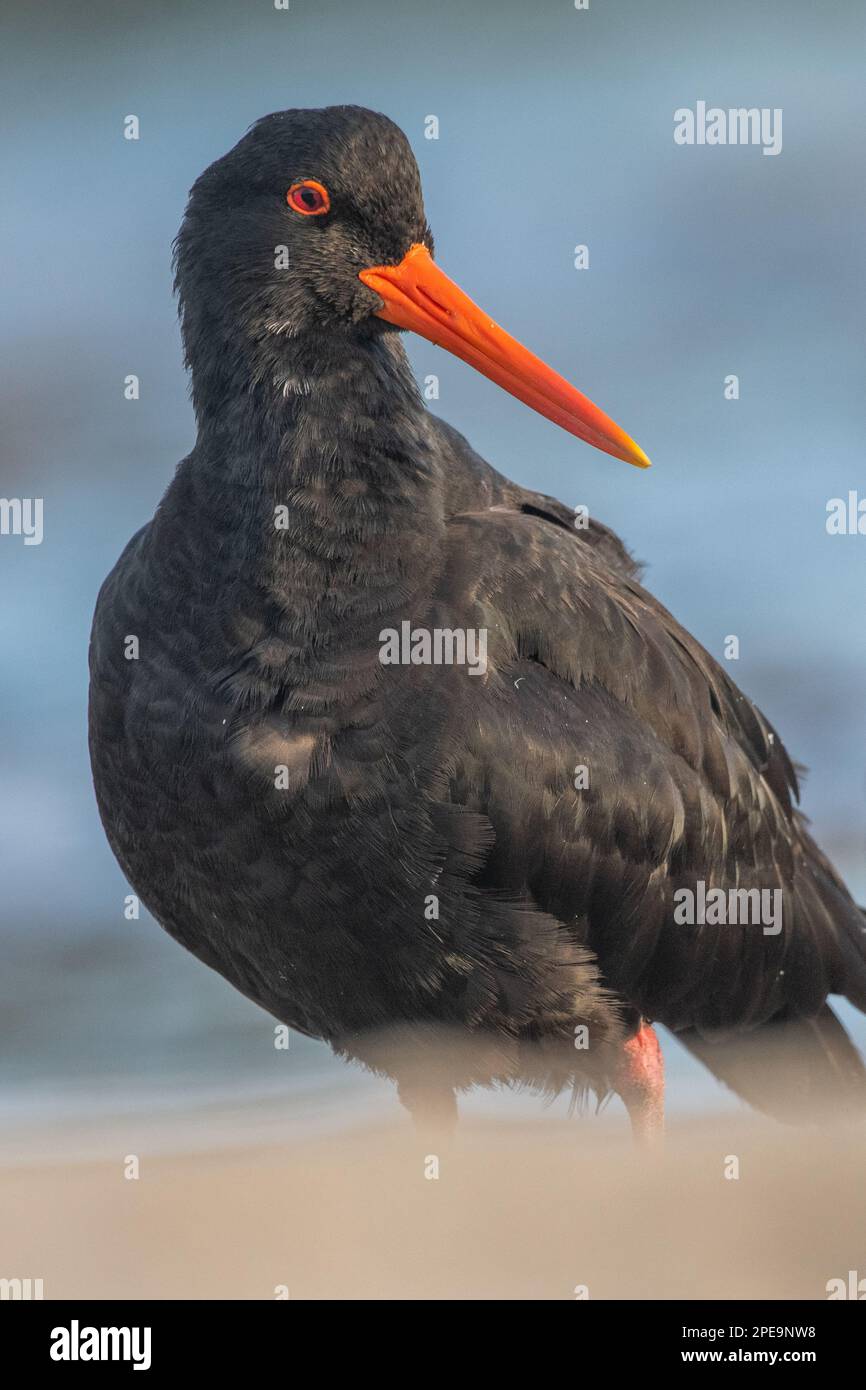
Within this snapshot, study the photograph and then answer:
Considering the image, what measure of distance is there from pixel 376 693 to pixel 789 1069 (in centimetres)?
202

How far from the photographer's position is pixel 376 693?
4.23m

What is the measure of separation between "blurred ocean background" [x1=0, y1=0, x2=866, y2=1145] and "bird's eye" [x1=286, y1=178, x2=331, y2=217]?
4.00 m

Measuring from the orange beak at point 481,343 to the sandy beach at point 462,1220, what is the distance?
1.90m

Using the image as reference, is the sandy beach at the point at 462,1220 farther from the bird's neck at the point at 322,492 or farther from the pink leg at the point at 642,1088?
the bird's neck at the point at 322,492

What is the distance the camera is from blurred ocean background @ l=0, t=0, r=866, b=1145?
898 centimetres

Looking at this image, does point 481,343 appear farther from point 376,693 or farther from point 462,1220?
point 462,1220

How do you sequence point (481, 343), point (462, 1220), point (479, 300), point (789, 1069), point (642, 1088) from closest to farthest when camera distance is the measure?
point (462, 1220) < point (481, 343) < point (642, 1088) < point (789, 1069) < point (479, 300)

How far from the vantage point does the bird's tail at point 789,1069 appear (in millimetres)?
5289

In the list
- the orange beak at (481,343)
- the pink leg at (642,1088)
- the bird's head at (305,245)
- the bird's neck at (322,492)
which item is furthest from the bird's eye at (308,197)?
the pink leg at (642,1088)

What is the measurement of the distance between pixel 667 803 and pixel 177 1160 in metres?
1.88

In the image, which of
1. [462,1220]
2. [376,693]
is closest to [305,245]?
[376,693]

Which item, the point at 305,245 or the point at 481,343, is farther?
the point at 481,343

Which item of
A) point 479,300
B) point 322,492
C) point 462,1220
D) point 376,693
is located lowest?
point 462,1220
